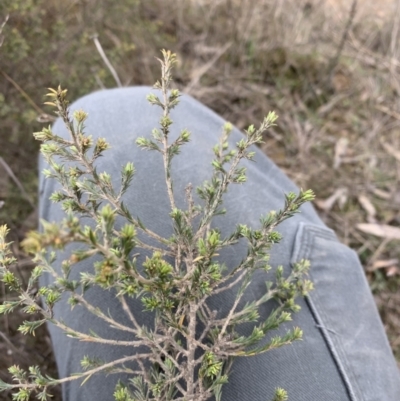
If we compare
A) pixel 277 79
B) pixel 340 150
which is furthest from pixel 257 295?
pixel 277 79

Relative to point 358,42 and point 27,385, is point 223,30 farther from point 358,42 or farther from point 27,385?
point 27,385

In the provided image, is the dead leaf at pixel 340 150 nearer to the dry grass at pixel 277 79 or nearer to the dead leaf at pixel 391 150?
the dry grass at pixel 277 79

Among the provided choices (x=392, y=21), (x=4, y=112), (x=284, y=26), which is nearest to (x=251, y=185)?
(x=4, y=112)

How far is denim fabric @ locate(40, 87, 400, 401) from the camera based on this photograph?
1020mm

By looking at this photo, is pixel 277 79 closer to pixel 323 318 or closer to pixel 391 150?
pixel 391 150

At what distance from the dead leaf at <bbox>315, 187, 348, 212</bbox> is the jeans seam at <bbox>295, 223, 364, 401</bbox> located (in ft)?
3.25

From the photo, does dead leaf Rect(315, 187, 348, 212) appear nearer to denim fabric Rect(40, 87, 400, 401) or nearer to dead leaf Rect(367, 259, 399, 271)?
dead leaf Rect(367, 259, 399, 271)

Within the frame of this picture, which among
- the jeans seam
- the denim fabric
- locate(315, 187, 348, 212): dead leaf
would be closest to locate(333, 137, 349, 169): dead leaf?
locate(315, 187, 348, 212): dead leaf

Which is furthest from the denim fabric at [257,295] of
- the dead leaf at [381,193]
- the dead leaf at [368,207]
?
the dead leaf at [381,193]

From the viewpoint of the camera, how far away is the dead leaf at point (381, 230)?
2.18 metres

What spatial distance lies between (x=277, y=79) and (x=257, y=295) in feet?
6.51

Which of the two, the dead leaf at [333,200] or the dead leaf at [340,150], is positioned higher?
the dead leaf at [340,150]

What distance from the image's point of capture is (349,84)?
2.80 meters

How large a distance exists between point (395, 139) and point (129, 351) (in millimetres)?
2221
